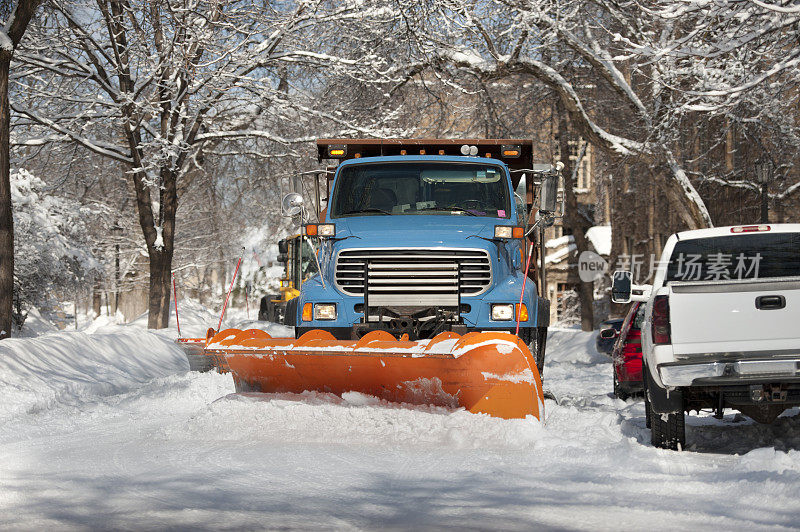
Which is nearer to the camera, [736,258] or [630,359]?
[736,258]

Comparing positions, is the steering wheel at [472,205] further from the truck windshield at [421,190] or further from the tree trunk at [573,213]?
the tree trunk at [573,213]

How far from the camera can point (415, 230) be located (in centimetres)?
1057

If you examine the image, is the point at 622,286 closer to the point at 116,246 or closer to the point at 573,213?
the point at 573,213

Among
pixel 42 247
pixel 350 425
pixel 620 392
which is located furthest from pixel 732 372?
pixel 42 247

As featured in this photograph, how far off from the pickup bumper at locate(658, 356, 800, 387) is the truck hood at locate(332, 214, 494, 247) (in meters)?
3.35

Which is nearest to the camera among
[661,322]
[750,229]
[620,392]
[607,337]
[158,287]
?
[661,322]

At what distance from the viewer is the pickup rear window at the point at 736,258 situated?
8.19 m

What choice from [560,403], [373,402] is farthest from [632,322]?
[373,402]

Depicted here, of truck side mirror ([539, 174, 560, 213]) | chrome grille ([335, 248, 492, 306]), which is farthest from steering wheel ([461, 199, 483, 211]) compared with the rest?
chrome grille ([335, 248, 492, 306])

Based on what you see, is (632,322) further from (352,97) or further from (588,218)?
(588,218)

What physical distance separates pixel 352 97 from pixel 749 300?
1842 cm

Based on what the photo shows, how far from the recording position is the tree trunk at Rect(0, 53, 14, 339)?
14.2m

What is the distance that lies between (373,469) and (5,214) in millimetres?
9348

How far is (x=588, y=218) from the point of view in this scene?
3816 centimetres
